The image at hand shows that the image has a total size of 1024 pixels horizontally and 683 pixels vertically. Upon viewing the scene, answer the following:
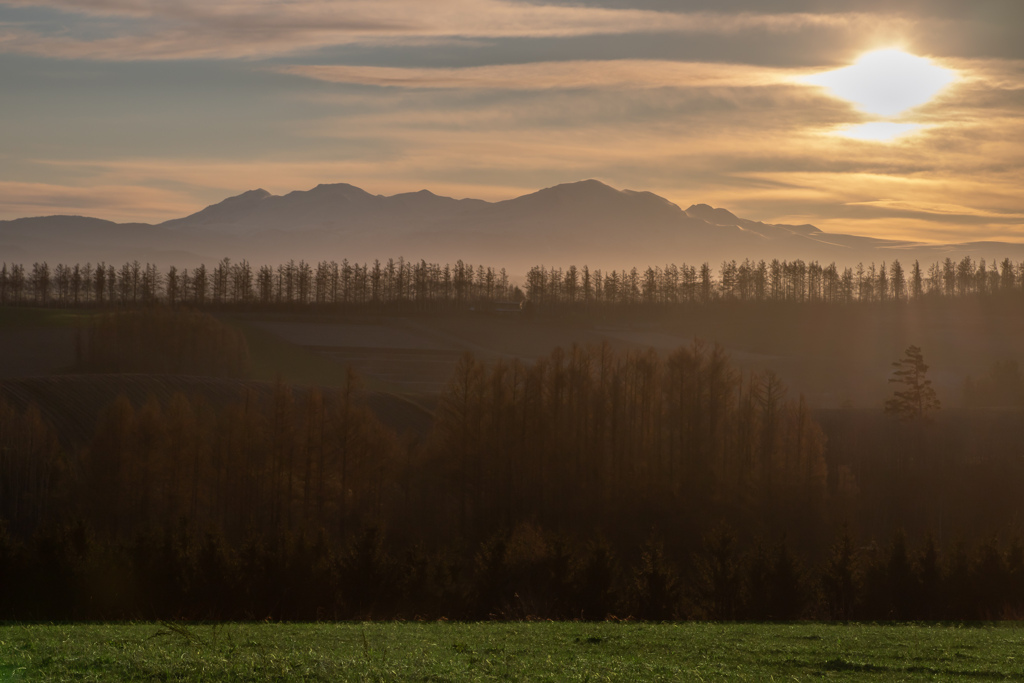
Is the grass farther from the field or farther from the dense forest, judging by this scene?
the field

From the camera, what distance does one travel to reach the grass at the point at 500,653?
15398mm

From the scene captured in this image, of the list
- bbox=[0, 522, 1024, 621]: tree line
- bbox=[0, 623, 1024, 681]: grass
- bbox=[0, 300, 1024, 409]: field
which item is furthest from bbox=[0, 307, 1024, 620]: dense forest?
bbox=[0, 300, 1024, 409]: field

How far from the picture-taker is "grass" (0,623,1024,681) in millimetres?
15398

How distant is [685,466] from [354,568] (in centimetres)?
4230

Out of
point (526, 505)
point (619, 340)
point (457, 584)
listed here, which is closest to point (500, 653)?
point (457, 584)

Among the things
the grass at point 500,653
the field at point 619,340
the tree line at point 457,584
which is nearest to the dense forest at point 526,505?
the tree line at point 457,584

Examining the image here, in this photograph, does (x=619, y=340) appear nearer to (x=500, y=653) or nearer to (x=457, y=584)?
(x=457, y=584)

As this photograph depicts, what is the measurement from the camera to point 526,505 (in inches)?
2712

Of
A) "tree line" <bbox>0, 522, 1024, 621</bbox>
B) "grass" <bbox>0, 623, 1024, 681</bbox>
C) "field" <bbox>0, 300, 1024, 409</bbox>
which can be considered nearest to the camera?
"grass" <bbox>0, 623, 1024, 681</bbox>

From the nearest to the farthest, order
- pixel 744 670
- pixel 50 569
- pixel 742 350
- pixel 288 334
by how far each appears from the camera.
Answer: pixel 744 670
pixel 50 569
pixel 288 334
pixel 742 350

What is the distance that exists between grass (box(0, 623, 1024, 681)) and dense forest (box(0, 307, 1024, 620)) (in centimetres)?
1094

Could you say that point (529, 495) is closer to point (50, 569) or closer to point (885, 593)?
point (885, 593)

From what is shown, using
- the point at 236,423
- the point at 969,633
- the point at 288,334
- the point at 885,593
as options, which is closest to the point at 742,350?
the point at 288,334

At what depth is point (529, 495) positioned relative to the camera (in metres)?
70.8
